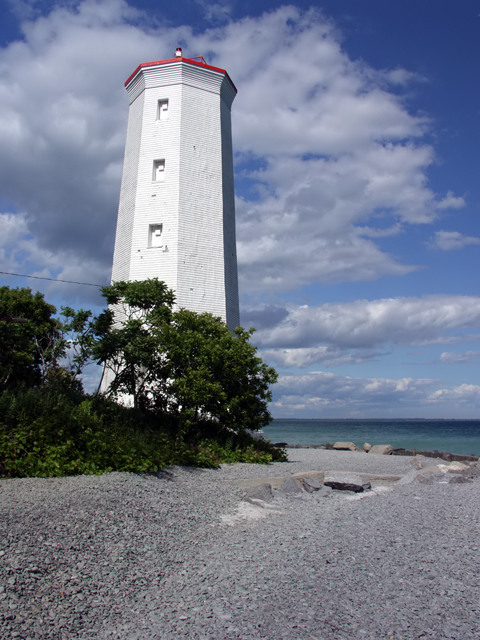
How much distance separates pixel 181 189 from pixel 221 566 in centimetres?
1574

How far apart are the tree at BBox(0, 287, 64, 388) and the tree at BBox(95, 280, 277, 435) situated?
2108mm

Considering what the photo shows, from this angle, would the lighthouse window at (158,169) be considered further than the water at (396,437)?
No

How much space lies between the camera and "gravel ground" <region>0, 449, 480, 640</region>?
171 inches

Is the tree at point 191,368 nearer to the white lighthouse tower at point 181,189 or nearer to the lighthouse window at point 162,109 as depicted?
the white lighthouse tower at point 181,189

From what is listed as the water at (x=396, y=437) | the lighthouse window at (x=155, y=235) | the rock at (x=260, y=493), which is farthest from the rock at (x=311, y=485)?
the water at (x=396, y=437)

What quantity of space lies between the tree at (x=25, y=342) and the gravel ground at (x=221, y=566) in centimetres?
653

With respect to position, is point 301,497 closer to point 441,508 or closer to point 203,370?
point 441,508

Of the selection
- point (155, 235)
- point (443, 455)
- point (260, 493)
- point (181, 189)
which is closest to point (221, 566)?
point (260, 493)

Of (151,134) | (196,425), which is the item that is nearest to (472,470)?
(196,425)

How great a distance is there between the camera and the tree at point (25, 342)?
1460 cm

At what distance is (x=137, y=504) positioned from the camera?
24.6 feet

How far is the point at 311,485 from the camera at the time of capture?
1038 centimetres

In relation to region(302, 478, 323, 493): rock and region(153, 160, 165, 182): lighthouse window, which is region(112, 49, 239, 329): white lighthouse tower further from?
region(302, 478, 323, 493): rock

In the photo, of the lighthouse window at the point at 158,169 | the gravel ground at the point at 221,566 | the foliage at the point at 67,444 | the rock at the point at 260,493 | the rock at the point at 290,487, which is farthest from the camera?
the lighthouse window at the point at 158,169
